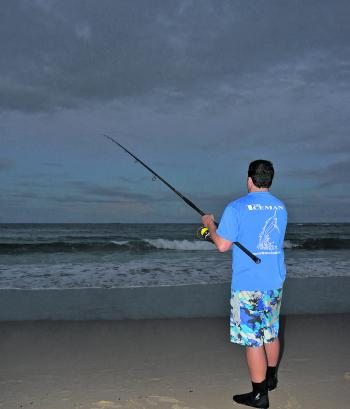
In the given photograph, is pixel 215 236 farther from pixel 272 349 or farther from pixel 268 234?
pixel 272 349

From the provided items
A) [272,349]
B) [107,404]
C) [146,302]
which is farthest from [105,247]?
Answer: [272,349]

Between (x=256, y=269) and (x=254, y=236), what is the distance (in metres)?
0.21

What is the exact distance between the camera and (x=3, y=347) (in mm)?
4043

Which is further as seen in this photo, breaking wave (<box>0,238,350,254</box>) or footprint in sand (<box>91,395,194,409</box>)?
breaking wave (<box>0,238,350,254</box>)

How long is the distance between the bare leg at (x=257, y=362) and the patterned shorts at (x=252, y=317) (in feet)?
0.14

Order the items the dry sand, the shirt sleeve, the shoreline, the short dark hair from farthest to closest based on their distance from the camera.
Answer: the shoreline, the dry sand, the short dark hair, the shirt sleeve

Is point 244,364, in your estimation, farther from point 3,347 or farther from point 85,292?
point 85,292

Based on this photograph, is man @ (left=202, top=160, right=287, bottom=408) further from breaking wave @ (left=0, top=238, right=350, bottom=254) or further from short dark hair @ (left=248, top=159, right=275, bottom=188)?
breaking wave @ (left=0, top=238, right=350, bottom=254)

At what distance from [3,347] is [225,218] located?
283 centimetres

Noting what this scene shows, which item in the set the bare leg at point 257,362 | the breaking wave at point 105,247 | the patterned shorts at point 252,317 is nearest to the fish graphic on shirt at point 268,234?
the patterned shorts at point 252,317

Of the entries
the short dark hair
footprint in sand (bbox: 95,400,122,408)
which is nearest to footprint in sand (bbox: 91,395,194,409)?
footprint in sand (bbox: 95,400,122,408)

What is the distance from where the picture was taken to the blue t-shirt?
2609 millimetres

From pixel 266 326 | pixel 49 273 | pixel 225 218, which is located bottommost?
pixel 49 273

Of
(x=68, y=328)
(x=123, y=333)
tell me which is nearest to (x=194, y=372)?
(x=123, y=333)
